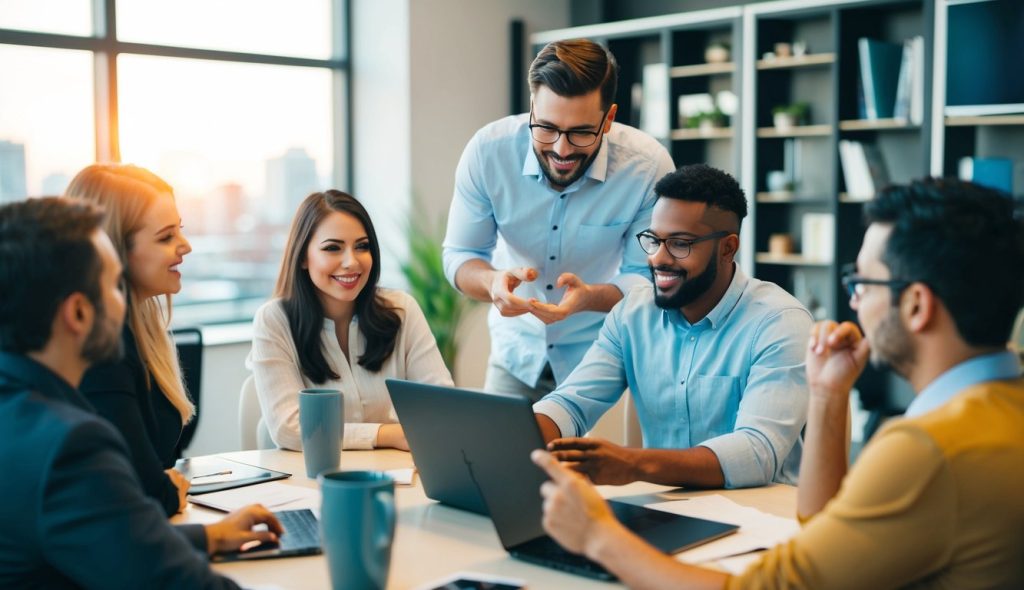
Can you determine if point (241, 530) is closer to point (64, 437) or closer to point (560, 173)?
point (64, 437)

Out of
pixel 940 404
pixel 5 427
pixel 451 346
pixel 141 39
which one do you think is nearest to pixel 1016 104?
pixel 451 346

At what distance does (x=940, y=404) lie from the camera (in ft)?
3.92

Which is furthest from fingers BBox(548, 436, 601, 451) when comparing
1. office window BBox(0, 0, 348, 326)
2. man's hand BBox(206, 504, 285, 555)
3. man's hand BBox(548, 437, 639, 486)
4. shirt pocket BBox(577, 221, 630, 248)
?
office window BBox(0, 0, 348, 326)

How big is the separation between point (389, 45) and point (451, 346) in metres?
1.62

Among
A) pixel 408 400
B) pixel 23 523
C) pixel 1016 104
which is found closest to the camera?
pixel 23 523

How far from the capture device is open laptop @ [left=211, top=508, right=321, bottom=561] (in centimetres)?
140

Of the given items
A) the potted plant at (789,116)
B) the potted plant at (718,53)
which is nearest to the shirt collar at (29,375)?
the potted plant at (789,116)

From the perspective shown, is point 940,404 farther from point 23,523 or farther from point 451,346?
point 451,346

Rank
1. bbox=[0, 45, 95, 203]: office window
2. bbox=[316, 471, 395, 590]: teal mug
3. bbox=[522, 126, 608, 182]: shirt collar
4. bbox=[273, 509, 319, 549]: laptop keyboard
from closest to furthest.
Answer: bbox=[316, 471, 395, 590]: teal mug → bbox=[273, 509, 319, 549]: laptop keyboard → bbox=[522, 126, 608, 182]: shirt collar → bbox=[0, 45, 95, 203]: office window

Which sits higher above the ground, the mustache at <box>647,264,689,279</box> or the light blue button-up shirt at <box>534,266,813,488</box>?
the mustache at <box>647,264,689,279</box>

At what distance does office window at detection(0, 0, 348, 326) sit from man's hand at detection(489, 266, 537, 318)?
272 centimetres

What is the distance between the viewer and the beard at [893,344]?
1.24 meters

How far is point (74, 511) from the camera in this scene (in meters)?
1.08

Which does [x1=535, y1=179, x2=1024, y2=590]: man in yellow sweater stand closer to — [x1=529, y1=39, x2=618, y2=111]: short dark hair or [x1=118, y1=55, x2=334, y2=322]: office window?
[x1=529, y1=39, x2=618, y2=111]: short dark hair
